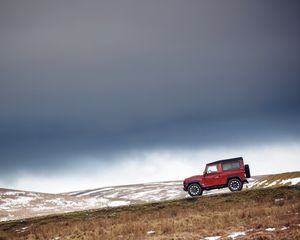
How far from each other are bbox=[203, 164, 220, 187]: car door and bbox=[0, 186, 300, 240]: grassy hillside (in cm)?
240

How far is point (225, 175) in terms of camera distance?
1217 inches

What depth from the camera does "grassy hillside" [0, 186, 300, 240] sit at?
1792cm

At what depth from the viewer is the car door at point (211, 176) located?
1222 inches

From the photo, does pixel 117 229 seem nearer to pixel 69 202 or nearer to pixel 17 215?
pixel 17 215

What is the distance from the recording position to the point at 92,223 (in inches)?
1035

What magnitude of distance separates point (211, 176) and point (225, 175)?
124 cm

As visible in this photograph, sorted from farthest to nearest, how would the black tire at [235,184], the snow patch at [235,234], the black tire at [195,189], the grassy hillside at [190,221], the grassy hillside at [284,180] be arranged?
the grassy hillside at [284,180] → the black tire at [195,189] → the black tire at [235,184] → the grassy hillside at [190,221] → the snow patch at [235,234]

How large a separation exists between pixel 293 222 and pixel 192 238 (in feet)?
16.5

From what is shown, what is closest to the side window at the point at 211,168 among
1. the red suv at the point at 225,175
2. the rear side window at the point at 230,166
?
the red suv at the point at 225,175

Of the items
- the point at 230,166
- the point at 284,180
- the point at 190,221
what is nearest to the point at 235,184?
the point at 230,166

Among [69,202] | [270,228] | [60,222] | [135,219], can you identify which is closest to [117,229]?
[135,219]

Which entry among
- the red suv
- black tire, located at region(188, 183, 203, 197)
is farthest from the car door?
black tire, located at region(188, 183, 203, 197)

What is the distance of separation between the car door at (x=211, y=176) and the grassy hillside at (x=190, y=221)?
94.6 inches

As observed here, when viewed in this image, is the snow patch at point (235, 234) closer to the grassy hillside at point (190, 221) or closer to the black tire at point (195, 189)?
the grassy hillside at point (190, 221)
